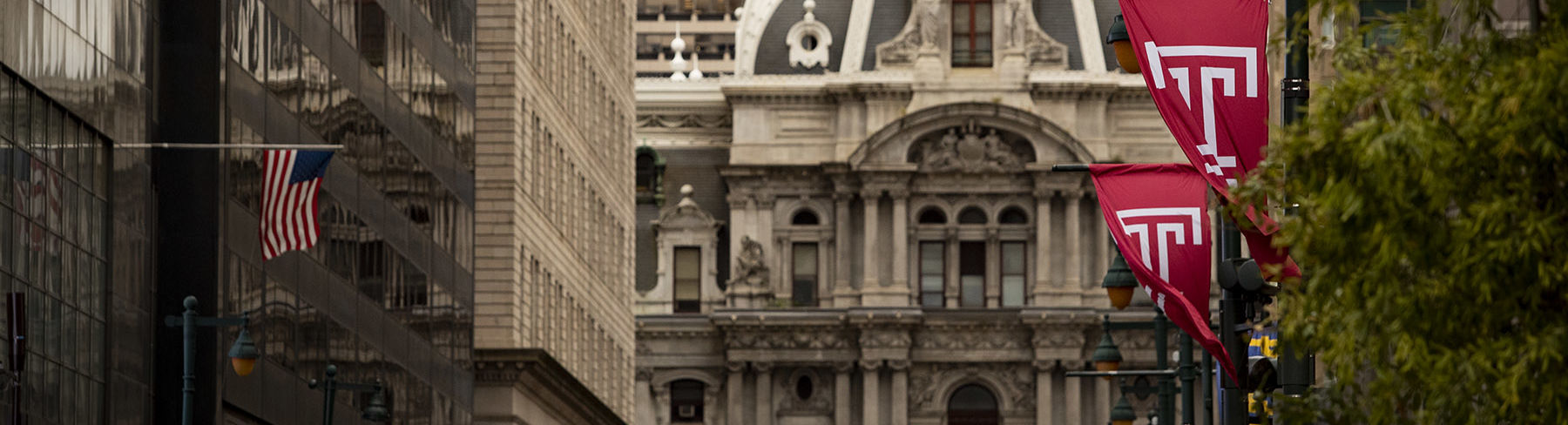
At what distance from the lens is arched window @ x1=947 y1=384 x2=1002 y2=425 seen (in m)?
103

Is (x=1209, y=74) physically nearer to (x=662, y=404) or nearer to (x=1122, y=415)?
(x=1122, y=415)

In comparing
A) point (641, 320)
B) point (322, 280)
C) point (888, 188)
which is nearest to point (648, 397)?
point (641, 320)

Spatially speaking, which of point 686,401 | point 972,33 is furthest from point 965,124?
point 686,401

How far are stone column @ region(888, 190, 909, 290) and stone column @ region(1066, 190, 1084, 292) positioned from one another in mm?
5440

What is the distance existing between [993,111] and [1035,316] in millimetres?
6911

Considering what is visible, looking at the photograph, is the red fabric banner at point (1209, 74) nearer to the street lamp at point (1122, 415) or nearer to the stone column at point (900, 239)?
the street lamp at point (1122, 415)

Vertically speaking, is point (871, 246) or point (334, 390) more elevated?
point (871, 246)

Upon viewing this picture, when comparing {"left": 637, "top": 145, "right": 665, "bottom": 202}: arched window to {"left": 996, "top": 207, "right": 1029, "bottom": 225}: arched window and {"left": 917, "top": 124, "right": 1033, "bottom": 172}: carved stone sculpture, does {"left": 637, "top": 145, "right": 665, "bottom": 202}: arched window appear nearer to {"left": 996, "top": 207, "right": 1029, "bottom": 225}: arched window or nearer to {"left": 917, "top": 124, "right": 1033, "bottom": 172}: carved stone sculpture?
{"left": 917, "top": 124, "right": 1033, "bottom": 172}: carved stone sculpture

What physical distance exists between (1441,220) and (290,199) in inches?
1205

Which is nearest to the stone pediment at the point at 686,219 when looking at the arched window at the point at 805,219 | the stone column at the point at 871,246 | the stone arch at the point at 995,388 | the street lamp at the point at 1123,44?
the arched window at the point at 805,219

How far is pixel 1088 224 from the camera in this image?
104 metres

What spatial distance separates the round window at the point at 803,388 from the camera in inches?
4063

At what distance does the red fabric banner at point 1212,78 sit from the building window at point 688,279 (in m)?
79.9

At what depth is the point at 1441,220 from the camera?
59.9 ft
